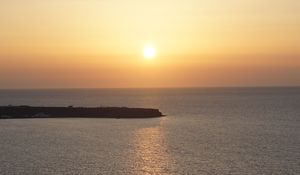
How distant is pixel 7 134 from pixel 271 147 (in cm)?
3741

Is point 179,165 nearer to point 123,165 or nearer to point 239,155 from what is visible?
point 123,165

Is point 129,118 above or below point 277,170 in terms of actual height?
above

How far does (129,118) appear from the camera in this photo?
377 ft

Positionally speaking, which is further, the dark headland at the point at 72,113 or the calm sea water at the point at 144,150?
the dark headland at the point at 72,113

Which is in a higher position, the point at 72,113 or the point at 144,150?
the point at 72,113

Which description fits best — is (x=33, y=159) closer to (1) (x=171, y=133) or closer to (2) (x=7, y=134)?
(2) (x=7, y=134)

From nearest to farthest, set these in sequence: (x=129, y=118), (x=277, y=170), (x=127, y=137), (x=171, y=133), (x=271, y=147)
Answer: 1. (x=277, y=170)
2. (x=271, y=147)
3. (x=127, y=137)
4. (x=171, y=133)
5. (x=129, y=118)

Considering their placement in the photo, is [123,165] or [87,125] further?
[87,125]

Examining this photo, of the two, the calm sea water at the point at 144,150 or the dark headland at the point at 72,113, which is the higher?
the dark headland at the point at 72,113

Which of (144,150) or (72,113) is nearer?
(144,150)

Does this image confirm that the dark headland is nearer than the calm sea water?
No

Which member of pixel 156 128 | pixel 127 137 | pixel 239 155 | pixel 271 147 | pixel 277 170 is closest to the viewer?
pixel 277 170

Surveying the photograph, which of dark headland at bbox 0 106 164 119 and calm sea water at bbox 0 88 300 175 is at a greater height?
dark headland at bbox 0 106 164 119

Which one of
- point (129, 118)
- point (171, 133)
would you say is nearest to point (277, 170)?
point (171, 133)
